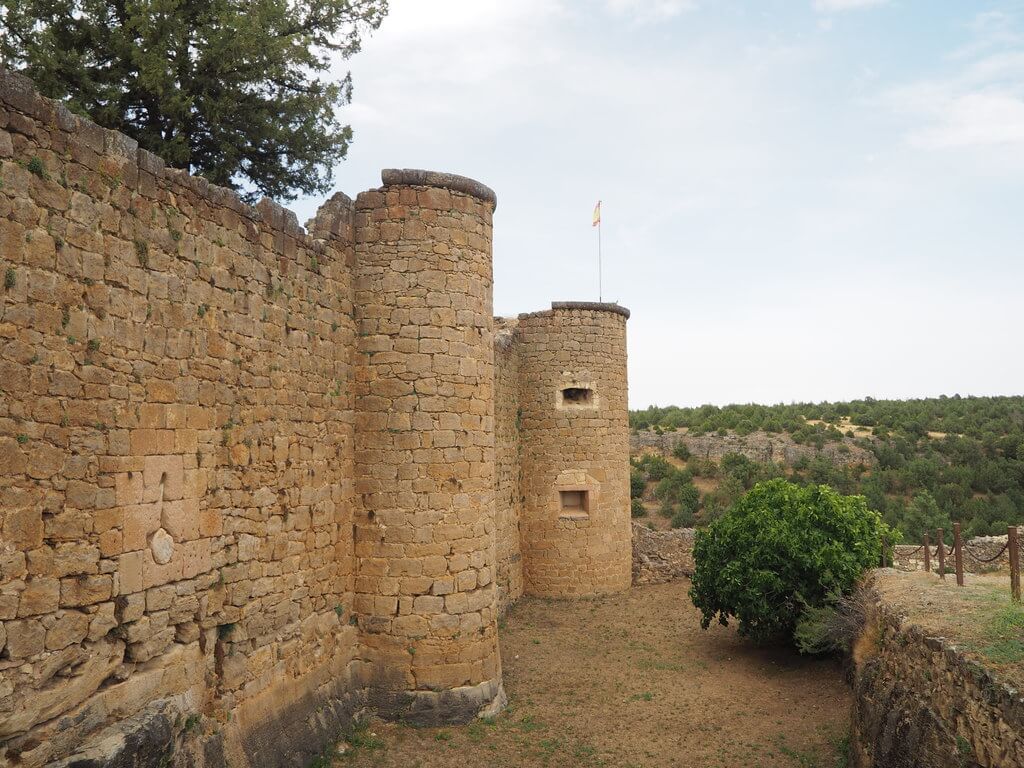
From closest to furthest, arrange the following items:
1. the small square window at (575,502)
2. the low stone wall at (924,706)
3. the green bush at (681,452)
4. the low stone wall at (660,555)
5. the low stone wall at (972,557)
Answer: the low stone wall at (924,706) < the low stone wall at (972,557) < the small square window at (575,502) < the low stone wall at (660,555) < the green bush at (681,452)

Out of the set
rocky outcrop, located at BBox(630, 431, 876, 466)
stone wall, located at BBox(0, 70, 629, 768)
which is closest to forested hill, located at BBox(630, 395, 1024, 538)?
rocky outcrop, located at BBox(630, 431, 876, 466)

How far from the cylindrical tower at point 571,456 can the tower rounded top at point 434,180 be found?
7131 mm

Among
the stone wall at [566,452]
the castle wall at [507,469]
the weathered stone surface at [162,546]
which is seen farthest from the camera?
the stone wall at [566,452]

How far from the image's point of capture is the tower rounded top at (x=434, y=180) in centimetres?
892

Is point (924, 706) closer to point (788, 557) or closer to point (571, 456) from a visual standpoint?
point (788, 557)

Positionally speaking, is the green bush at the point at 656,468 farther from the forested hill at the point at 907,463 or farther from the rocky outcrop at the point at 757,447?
the rocky outcrop at the point at 757,447

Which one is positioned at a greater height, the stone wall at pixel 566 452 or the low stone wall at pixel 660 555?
the stone wall at pixel 566 452

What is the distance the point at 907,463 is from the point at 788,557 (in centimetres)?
2405

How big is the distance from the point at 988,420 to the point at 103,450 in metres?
42.6

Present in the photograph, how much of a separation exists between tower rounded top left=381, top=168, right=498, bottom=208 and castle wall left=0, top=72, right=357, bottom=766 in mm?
1481

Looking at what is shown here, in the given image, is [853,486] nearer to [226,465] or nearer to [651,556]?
[651,556]

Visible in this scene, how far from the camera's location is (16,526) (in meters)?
4.50

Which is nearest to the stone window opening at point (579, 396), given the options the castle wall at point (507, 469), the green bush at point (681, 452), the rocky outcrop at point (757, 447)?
the castle wall at point (507, 469)

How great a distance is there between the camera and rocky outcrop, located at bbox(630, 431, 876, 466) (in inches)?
1351
